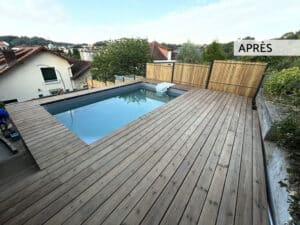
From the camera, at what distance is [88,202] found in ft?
4.88

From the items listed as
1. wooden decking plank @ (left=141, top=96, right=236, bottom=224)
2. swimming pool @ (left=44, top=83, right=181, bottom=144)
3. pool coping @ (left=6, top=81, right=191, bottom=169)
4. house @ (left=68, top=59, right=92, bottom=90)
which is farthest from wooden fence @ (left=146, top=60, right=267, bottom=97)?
house @ (left=68, top=59, right=92, bottom=90)

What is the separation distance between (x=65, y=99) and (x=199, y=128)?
435 cm

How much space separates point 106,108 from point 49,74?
7.88 metres

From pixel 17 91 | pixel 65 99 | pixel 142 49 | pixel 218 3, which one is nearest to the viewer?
pixel 65 99

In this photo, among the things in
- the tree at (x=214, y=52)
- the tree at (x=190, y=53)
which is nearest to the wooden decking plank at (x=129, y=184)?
the tree at (x=214, y=52)

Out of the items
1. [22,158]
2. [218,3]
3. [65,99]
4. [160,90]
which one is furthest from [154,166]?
[218,3]

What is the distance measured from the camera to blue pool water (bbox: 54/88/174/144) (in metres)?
4.16

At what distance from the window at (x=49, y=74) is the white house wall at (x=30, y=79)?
0.22m

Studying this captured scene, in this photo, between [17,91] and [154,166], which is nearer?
[154,166]

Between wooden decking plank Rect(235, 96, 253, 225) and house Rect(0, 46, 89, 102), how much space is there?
11280 millimetres

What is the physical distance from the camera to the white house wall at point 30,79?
8719 millimetres

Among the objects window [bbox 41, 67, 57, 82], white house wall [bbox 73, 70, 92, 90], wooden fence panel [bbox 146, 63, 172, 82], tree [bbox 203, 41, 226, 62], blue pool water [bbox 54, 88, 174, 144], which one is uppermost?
tree [bbox 203, 41, 226, 62]

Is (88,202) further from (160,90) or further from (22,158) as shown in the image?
(160,90)

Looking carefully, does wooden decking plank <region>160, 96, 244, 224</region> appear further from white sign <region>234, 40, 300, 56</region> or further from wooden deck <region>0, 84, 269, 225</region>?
white sign <region>234, 40, 300, 56</region>
